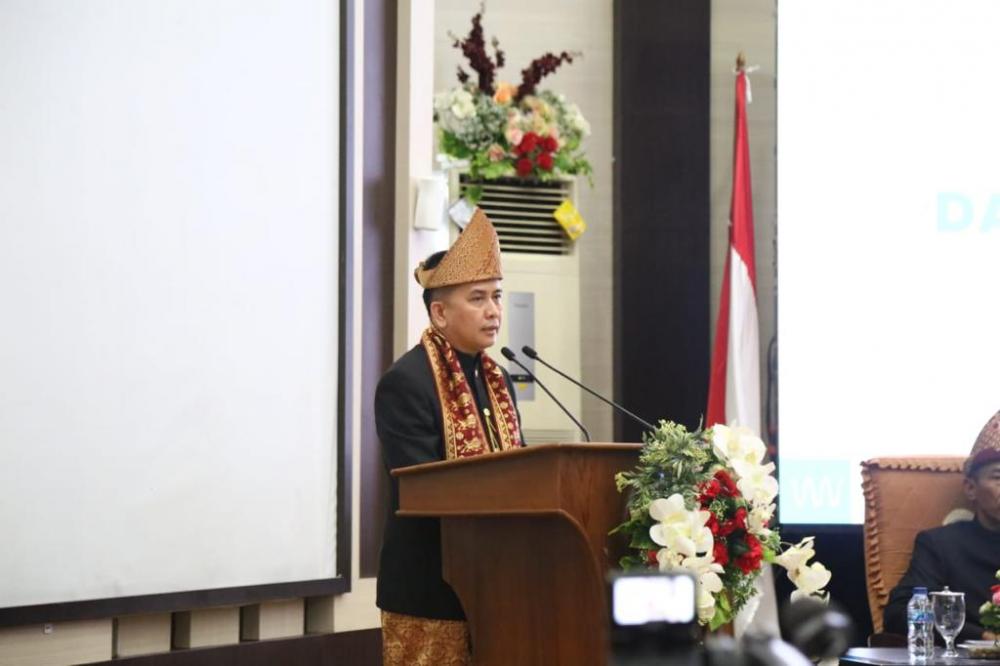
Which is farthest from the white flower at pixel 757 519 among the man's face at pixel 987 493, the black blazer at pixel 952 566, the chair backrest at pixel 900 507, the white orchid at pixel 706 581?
the chair backrest at pixel 900 507

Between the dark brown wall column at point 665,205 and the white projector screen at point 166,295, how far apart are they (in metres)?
1.89

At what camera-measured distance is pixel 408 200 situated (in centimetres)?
456

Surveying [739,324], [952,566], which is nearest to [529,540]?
[952,566]

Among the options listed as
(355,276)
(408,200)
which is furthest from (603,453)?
(408,200)

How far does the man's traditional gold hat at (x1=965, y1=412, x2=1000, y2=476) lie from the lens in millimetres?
4374

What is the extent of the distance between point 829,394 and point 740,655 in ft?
15.1

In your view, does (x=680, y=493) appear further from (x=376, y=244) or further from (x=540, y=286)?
(x=540, y=286)

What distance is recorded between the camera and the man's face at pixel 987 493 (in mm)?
4371

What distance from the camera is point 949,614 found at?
355 cm

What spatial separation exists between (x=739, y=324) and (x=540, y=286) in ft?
2.64

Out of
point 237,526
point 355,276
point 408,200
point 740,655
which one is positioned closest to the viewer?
point 740,655

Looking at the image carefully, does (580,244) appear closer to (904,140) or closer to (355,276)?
(904,140)

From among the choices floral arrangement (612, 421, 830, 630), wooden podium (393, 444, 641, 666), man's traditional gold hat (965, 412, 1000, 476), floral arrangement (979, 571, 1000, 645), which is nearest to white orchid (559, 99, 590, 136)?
man's traditional gold hat (965, 412, 1000, 476)

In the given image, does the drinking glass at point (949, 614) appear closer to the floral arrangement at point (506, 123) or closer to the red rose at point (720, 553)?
the red rose at point (720, 553)
